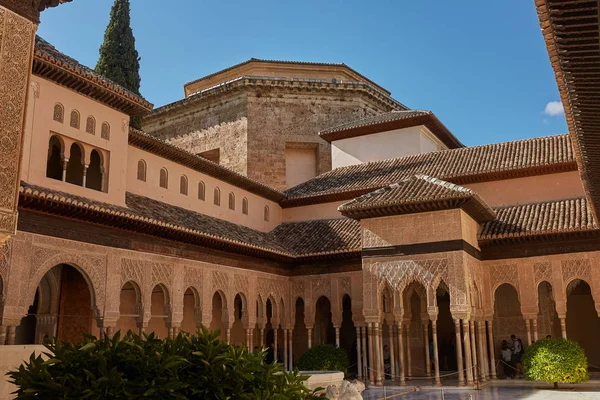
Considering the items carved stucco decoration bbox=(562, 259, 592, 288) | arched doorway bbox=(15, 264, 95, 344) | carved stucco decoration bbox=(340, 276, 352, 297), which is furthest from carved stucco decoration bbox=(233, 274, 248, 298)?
carved stucco decoration bbox=(562, 259, 592, 288)

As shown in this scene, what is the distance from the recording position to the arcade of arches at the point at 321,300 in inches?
507

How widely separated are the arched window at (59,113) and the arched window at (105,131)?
119 centimetres

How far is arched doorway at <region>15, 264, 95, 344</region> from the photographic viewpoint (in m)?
13.9

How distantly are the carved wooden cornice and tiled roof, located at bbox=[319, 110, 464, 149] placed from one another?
17.7 m

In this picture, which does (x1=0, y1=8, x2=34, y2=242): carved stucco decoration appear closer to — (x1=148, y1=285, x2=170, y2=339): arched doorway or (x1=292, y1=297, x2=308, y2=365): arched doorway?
(x1=148, y1=285, x2=170, y2=339): arched doorway

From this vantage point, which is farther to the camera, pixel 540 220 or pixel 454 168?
Answer: pixel 454 168

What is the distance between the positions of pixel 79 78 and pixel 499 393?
39.2ft

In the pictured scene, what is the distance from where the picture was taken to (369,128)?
80.7 ft

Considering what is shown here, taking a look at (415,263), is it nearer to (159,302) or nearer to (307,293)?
(307,293)

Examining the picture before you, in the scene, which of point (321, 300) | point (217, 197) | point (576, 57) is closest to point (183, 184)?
point (217, 197)

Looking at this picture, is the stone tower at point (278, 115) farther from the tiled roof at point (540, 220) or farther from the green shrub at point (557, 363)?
the green shrub at point (557, 363)

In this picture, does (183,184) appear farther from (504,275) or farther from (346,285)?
(504,275)

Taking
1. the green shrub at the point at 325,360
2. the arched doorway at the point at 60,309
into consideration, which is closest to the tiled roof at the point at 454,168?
the green shrub at the point at 325,360

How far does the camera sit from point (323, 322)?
72.0 feet
